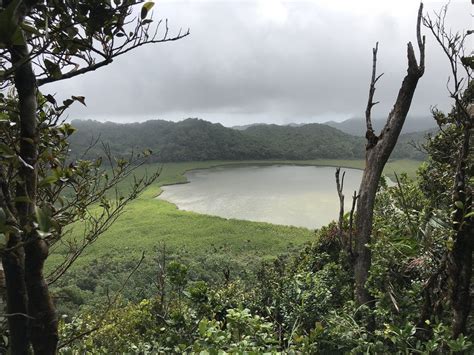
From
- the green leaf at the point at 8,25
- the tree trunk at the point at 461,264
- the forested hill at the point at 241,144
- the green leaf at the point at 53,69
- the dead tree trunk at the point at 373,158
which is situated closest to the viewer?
the green leaf at the point at 8,25

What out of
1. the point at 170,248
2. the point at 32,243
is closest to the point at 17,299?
the point at 32,243

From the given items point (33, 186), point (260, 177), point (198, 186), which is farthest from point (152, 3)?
point (260, 177)

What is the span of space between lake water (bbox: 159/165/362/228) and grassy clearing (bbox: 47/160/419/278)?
3293mm

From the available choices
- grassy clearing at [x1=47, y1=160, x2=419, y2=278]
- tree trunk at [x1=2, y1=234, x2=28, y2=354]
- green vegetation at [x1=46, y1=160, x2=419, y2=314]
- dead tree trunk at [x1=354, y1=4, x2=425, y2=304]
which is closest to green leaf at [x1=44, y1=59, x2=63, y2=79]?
tree trunk at [x1=2, y1=234, x2=28, y2=354]

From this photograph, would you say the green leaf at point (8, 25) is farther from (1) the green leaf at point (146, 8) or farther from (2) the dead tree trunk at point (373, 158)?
(2) the dead tree trunk at point (373, 158)

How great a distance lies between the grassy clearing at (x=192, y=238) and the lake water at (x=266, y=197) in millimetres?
3293

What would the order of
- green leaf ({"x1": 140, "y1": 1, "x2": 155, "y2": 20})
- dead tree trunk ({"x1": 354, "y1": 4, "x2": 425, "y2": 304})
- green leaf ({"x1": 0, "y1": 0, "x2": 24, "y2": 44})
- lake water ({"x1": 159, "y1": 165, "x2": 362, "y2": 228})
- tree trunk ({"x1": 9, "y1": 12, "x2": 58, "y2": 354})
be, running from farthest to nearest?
1. lake water ({"x1": 159, "y1": 165, "x2": 362, "y2": 228})
2. dead tree trunk ({"x1": 354, "y1": 4, "x2": 425, "y2": 304})
3. green leaf ({"x1": 140, "y1": 1, "x2": 155, "y2": 20})
4. tree trunk ({"x1": 9, "y1": 12, "x2": 58, "y2": 354})
5. green leaf ({"x1": 0, "y1": 0, "x2": 24, "y2": 44})

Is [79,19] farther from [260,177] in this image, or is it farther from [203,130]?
[203,130]

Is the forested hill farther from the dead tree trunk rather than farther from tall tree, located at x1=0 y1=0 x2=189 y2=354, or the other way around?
tall tree, located at x1=0 y1=0 x2=189 y2=354

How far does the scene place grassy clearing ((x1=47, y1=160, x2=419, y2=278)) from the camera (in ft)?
81.0

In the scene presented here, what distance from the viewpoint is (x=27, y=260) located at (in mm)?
1193

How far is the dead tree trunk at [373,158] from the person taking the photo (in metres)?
3.51

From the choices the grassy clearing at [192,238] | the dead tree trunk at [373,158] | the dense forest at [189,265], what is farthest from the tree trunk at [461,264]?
the grassy clearing at [192,238]

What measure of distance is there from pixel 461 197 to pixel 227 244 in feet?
82.3
